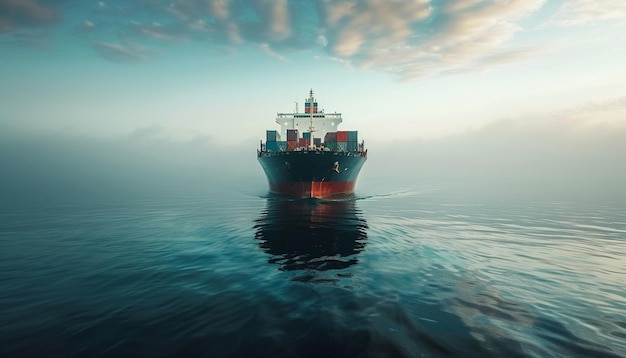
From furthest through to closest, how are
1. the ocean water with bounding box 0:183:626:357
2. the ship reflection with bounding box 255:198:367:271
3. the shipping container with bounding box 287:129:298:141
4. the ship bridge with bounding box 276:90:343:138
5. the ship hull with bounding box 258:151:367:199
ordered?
1. the ship bridge with bounding box 276:90:343:138
2. the shipping container with bounding box 287:129:298:141
3. the ship hull with bounding box 258:151:367:199
4. the ship reflection with bounding box 255:198:367:271
5. the ocean water with bounding box 0:183:626:357

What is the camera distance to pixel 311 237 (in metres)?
19.4

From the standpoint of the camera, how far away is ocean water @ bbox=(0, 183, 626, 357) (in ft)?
22.6

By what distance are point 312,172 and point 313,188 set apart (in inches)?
120

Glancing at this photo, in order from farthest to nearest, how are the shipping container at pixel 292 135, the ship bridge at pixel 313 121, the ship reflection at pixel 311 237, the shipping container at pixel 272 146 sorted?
the ship bridge at pixel 313 121 < the shipping container at pixel 292 135 < the shipping container at pixel 272 146 < the ship reflection at pixel 311 237

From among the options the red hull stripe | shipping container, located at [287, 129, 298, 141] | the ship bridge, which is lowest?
the red hull stripe

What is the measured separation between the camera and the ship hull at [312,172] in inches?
1407

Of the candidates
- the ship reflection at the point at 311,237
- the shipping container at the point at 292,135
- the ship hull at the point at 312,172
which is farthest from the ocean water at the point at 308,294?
the shipping container at the point at 292,135

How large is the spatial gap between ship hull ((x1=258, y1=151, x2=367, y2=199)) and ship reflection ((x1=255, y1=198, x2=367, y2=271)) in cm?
705

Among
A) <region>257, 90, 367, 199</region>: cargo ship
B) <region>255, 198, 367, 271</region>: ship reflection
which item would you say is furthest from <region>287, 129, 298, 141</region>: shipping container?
<region>255, 198, 367, 271</region>: ship reflection

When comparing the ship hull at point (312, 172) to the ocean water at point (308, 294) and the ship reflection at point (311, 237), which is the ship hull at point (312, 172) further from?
the ocean water at point (308, 294)

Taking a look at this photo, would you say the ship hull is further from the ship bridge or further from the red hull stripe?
the ship bridge

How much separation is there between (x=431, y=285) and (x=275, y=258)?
7.67 meters

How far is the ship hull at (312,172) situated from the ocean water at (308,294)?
16.4 metres

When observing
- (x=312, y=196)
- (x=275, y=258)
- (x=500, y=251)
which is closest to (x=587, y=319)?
(x=500, y=251)
